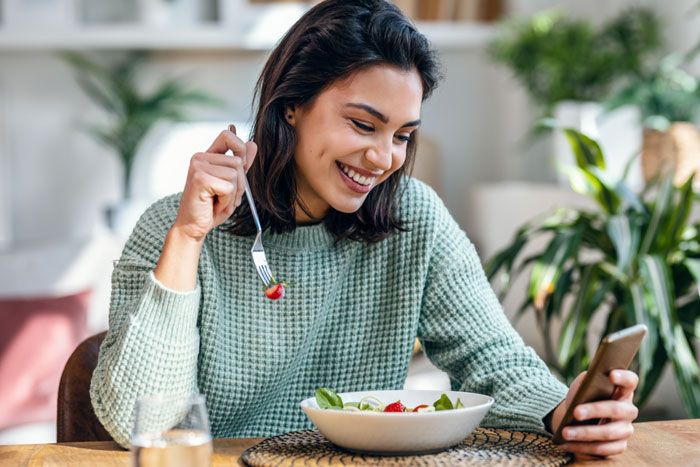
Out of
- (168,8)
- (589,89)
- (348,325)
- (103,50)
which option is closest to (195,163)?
(348,325)

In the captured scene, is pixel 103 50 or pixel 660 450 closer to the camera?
pixel 660 450

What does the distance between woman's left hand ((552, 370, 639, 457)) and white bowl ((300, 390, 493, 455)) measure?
0.11 metres

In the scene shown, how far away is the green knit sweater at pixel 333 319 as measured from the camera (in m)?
1.45

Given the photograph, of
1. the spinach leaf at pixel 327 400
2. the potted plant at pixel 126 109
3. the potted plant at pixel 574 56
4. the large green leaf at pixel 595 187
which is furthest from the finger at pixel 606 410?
the potted plant at pixel 126 109

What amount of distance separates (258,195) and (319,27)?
0.25 metres

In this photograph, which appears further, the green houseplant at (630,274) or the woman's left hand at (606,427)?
the green houseplant at (630,274)

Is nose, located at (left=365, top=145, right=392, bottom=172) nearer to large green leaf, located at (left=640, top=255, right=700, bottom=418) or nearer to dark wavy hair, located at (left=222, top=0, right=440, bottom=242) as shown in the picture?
dark wavy hair, located at (left=222, top=0, right=440, bottom=242)

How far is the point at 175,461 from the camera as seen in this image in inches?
33.7

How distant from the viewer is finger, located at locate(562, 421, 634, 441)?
117 centimetres

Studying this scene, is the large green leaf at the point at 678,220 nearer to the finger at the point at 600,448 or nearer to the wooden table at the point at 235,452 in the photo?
the wooden table at the point at 235,452

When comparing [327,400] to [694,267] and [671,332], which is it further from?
[694,267]

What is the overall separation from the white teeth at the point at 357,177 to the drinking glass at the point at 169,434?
24.5 inches

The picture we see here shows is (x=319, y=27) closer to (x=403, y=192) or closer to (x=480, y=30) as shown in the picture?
(x=403, y=192)

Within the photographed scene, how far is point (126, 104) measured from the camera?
13.8 ft
